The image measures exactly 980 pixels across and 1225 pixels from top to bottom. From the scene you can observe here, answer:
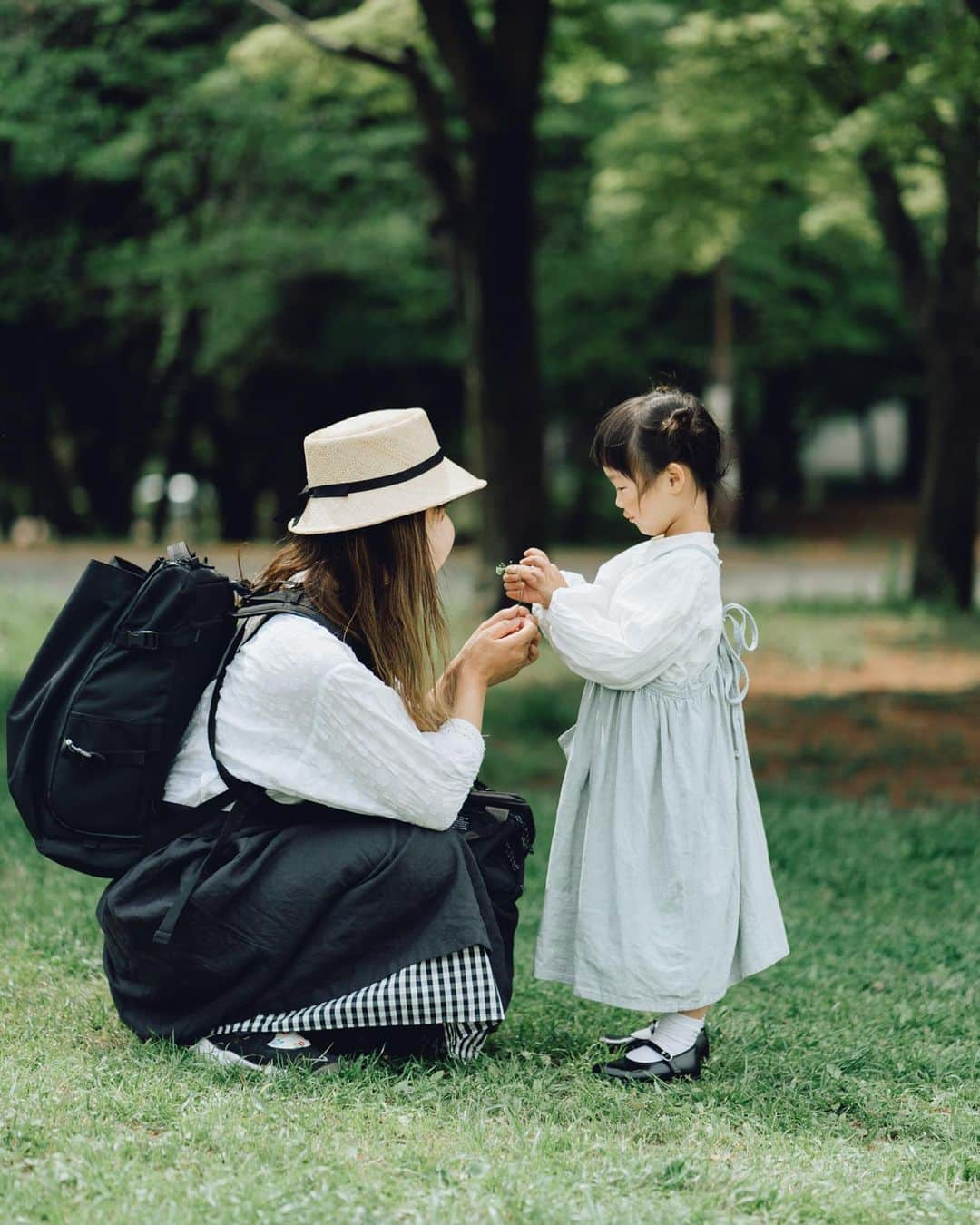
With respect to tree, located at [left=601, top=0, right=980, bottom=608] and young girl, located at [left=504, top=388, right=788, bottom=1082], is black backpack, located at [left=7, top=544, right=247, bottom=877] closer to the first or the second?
young girl, located at [left=504, top=388, right=788, bottom=1082]

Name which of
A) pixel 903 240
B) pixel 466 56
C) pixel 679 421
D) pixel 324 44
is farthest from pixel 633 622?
pixel 903 240

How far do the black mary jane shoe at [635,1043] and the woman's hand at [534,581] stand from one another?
42.4 inches

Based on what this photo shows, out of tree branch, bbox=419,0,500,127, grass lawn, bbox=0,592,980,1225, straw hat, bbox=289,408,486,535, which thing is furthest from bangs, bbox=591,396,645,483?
tree branch, bbox=419,0,500,127

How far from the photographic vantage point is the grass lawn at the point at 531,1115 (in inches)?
107

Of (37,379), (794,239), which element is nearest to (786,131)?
→ (794,239)

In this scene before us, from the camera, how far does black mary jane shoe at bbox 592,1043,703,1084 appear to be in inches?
139

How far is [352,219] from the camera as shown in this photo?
2033cm

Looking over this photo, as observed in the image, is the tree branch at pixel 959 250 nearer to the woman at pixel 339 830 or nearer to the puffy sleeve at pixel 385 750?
the woman at pixel 339 830

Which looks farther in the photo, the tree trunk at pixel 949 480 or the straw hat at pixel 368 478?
the tree trunk at pixel 949 480

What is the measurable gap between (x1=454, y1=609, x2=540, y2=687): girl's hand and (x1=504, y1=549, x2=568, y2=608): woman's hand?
0.08 m

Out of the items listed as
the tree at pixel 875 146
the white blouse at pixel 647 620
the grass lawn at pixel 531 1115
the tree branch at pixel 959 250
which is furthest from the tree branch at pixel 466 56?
the white blouse at pixel 647 620

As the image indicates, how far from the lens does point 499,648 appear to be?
3564 millimetres

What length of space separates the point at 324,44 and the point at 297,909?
26.2ft

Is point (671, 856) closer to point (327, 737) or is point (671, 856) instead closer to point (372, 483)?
point (327, 737)
